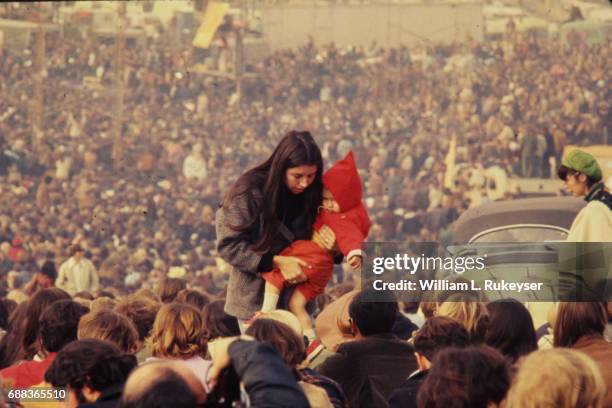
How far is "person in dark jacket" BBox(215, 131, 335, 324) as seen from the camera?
7938 mm

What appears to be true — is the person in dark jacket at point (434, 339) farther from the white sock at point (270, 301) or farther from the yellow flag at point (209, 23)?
the yellow flag at point (209, 23)

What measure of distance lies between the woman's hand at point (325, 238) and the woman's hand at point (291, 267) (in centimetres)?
13

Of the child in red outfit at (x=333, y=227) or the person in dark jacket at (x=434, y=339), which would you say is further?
the child in red outfit at (x=333, y=227)

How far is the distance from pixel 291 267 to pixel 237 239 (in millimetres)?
307

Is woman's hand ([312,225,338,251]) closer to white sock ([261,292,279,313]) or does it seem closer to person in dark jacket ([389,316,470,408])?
white sock ([261,292,279,313])

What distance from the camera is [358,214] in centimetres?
807

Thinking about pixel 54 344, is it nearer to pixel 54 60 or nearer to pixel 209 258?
pixel 209 258

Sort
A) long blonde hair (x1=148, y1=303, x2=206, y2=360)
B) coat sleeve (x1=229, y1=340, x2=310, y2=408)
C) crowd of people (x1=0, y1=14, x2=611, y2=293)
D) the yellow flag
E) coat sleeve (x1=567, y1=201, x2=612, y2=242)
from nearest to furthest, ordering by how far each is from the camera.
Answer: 1. coat sleeve (x1=229, y1=340, x2=310, y2=408)
2. long blonde hair (x1=148, y1=303, x2=206, y2=360)
3. coat sleeve (x1=567, y1=201, x2=612, y2=242)
4. crowd of people (x1=0, y1=14, x2=611, y2=293)
5. the yellow flag

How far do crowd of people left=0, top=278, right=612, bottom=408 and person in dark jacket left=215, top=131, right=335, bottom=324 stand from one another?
324mm

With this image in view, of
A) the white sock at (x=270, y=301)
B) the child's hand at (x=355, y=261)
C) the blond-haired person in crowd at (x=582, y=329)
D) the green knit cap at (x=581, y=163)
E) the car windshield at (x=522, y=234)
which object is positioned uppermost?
the green knit cap at (x=581, y=163)

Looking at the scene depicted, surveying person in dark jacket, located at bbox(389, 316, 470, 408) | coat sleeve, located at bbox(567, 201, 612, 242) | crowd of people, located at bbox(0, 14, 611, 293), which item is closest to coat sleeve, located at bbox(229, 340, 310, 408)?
person in dark jacket, located at bbox(389, 316, 470, 408)

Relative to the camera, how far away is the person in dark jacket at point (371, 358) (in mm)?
7551

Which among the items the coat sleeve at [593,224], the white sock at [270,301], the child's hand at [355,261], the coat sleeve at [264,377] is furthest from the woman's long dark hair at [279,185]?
the coat sleeve at [264,377]

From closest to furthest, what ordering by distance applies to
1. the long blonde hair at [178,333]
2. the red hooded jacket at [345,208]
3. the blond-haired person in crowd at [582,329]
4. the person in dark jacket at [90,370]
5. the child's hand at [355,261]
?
1. the person in dark jacket at [90,370]
2. the blond-haired person in crowd at [582,329]
3. the long blonde hair at [178,333]
4. the child's hand at [355,261]
5. the red hooded jacket at [345,208]
